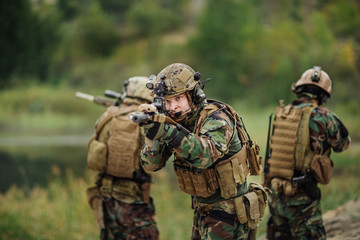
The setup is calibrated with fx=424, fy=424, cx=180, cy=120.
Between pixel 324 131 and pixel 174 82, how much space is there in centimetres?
222

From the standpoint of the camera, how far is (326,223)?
595cm

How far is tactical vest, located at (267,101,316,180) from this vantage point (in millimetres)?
4777

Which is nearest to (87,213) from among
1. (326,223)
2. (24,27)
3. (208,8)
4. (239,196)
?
(326,223)

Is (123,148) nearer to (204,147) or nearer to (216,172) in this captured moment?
(216,172)

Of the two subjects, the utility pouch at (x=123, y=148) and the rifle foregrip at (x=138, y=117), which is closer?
the rifle foregrip at (x=138, y=117)

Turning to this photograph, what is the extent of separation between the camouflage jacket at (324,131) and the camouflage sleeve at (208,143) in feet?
5.89

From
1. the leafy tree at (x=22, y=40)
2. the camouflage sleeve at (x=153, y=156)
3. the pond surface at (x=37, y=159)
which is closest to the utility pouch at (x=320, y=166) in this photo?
the camouflage sleeve at (x=153, y=156)

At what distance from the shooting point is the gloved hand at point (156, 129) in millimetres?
2900

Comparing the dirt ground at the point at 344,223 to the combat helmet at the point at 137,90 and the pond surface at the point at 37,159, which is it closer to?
the combat helmet at the point at 137,90

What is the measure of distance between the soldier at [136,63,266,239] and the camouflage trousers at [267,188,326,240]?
1.35m

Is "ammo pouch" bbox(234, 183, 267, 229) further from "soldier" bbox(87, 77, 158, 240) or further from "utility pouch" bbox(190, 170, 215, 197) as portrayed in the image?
"soldier" bbox(87, 77, 158, 240)

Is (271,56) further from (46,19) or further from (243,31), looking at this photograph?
(46,19)

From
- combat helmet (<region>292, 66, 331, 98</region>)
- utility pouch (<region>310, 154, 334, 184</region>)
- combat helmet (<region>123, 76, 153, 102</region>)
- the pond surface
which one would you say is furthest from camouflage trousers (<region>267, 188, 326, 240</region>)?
the pond surface

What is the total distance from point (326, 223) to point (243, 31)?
24891 mm
